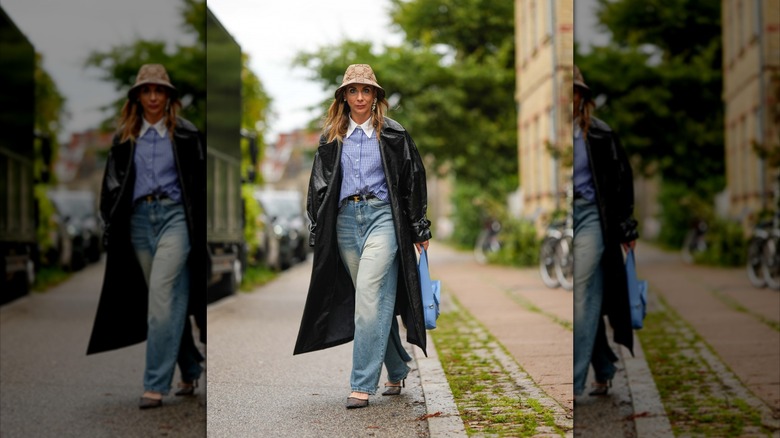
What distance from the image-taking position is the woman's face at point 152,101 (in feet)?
15.9

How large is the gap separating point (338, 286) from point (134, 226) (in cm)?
109

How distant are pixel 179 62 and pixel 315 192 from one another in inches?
128

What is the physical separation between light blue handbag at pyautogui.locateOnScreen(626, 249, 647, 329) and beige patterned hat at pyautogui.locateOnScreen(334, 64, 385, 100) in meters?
1.46

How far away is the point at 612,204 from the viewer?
4676 millimetres

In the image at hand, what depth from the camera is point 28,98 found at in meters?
8.12

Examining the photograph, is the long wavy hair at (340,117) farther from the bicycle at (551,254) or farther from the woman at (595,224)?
the bicycle at (551,254)

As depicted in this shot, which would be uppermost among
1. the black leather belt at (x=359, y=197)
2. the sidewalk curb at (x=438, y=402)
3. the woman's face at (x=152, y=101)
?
the woman's face at (x=152, y=101)

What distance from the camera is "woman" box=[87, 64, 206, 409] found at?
4.81m

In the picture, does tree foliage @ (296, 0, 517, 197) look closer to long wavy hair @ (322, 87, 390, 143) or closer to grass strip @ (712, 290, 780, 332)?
long wavy hair @ (322, 87, 390, 143)

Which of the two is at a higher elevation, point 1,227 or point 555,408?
point 1,227

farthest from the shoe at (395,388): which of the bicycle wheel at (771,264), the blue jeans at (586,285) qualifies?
the bicycle wheel at (771,264)

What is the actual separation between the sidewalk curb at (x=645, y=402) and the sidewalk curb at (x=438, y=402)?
83 cm

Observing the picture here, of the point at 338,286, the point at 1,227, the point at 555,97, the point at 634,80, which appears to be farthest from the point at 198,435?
the point at 634,80

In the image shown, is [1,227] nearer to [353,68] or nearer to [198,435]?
[198,435]
